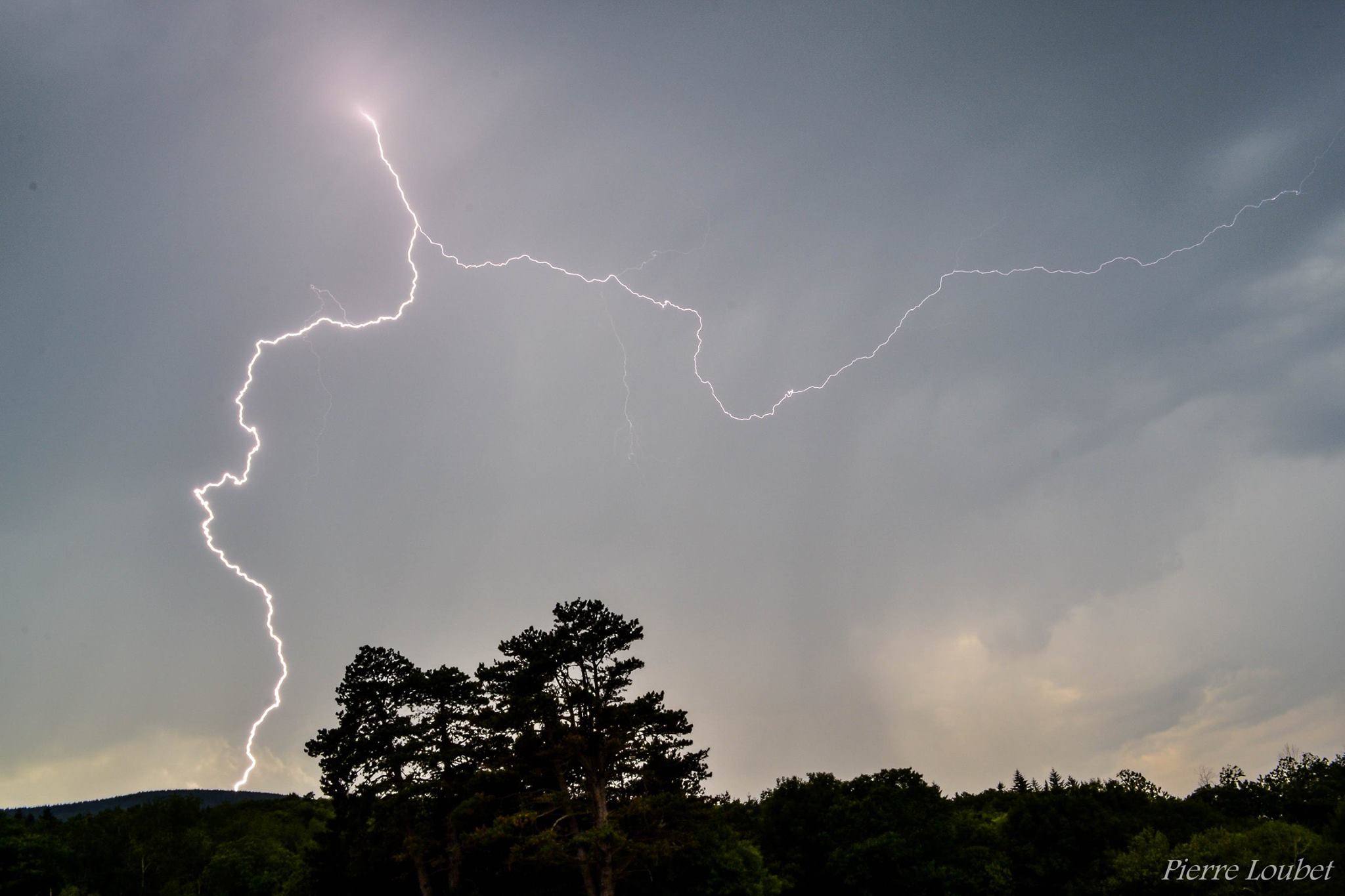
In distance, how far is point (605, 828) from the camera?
25594 mm

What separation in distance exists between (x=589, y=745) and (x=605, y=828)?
2959 millimetres

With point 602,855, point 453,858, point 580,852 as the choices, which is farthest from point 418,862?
point 602,855

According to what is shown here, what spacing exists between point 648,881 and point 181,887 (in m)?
38.9

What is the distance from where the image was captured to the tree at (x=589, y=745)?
26.6 m

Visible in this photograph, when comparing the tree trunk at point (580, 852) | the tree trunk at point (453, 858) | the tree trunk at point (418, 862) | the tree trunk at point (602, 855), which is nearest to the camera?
the tree trunk at point (602, 855)

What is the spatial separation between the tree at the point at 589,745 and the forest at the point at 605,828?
7 cm

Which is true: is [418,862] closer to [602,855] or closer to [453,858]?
[453,858]

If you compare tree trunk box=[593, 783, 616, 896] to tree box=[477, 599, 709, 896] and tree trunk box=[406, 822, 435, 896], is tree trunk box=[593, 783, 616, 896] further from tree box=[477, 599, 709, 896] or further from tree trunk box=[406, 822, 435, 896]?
tree trunk box=[406, 822, 435, 896]

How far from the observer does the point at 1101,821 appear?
139 feet

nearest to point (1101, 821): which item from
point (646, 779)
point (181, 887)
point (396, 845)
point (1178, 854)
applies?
point (1178, 854)

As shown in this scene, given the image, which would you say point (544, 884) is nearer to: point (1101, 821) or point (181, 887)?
point (1101, 821)

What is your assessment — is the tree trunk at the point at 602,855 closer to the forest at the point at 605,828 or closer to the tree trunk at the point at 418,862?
the forest at the point at 605,828

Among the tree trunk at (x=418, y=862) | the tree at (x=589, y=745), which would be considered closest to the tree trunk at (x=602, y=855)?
the tree at (x=589, y=745)

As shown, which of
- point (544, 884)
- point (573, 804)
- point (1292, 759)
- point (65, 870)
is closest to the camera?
point (573, 804)
